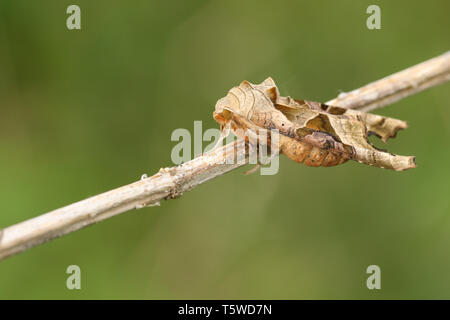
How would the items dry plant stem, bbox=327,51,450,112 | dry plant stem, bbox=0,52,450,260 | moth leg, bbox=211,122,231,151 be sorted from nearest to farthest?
1. dry plant stem, bbox=0,52,450,260
2. moth leg, bbox=211,122,231,151
3. dry plant stem, bbox=327,51,450,112

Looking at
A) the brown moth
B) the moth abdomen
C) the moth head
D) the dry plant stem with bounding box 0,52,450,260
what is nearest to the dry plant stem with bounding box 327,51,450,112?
the dry plant stem with bounding box 0,52,450,260

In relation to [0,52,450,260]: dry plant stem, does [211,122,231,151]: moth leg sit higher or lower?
higher

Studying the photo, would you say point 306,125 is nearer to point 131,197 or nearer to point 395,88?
point 395,88

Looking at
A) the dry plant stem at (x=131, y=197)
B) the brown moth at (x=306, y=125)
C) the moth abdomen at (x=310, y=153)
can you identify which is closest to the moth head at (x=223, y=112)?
the brown moth at (x=306, y=125)

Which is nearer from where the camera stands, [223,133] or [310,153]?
[310,153]

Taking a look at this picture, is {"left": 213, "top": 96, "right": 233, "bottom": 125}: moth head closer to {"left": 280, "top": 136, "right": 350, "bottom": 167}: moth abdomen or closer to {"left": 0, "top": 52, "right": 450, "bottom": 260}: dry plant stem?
{"left": 0, "top": 52, "right": 450, "bottom": 260}: dry plant stem

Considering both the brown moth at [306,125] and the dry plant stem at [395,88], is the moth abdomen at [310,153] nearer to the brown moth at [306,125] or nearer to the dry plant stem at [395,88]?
the brown moth at [306,125]

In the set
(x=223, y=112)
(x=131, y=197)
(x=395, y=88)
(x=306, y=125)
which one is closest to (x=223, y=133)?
(x=223, y=112)
